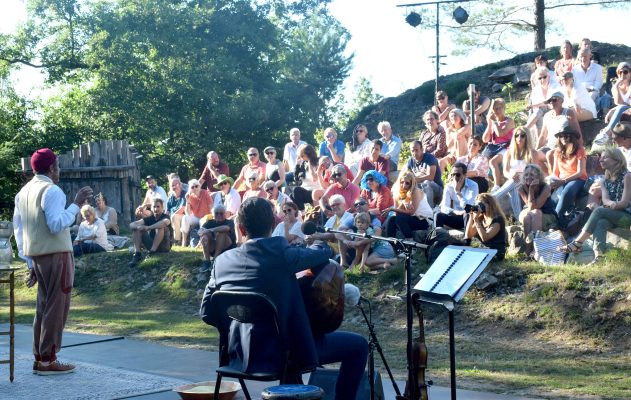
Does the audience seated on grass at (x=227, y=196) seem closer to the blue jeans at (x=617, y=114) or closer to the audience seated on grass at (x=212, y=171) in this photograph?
the audience seated on grass at (x=212, y=171)

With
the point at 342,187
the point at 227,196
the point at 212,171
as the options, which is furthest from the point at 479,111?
the point at 212,171

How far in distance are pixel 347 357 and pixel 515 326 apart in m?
5.04

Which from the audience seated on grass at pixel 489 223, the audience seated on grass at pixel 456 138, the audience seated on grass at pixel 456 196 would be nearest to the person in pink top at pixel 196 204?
the audience seated on grass at pixel 456 138

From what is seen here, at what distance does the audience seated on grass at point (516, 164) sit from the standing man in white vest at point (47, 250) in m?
6.63

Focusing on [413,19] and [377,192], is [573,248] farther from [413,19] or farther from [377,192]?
[413,19]

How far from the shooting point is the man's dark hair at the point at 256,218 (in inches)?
249

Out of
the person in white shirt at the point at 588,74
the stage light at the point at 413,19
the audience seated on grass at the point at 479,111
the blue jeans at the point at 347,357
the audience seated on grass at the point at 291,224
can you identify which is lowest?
the blue jeans at the point at 347,357

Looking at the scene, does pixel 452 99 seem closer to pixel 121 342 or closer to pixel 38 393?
pixel 121 342

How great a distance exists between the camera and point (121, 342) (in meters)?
11.5

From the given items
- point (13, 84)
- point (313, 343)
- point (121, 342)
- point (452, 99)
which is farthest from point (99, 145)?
point (13, 84)

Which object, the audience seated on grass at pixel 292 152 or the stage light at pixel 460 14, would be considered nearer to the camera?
the audience seated on grass at pixel 292 152

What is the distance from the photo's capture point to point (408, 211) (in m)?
13.1

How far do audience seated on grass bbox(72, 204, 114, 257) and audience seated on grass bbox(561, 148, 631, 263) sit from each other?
8.87 meters

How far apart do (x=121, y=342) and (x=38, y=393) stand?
333cm
